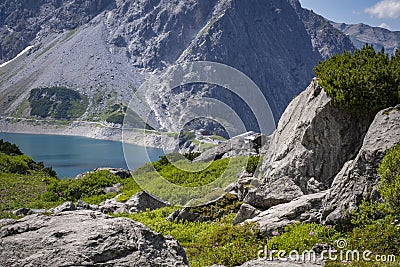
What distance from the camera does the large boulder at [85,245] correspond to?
691cm

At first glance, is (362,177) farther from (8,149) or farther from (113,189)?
(8,149)

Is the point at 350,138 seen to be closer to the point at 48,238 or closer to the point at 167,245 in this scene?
the point at 167,245

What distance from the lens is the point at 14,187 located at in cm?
2597

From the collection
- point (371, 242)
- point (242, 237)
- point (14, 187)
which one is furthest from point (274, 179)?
point (14, 187)

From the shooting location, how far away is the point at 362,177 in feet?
33.6

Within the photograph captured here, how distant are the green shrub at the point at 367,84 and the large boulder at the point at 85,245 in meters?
8.88

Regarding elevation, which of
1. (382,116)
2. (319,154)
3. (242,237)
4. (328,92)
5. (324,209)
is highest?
(328,92)

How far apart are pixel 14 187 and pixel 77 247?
2156cm

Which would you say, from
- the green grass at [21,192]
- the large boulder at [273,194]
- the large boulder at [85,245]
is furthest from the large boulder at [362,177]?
the green grass at [21,192]

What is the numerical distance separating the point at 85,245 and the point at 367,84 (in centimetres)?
1111

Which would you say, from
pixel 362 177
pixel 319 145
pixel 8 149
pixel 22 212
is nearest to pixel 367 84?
pixel 319 145

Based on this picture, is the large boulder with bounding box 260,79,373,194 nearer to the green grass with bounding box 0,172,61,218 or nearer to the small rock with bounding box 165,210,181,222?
the small rock with bounding box 165,210,181,222

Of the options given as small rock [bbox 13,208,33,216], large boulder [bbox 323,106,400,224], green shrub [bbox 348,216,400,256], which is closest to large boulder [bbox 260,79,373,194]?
large boulder [bbox 323,106,400,224]

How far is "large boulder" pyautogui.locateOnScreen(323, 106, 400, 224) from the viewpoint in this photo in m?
10.0
